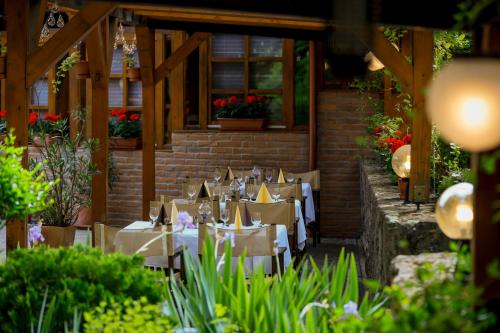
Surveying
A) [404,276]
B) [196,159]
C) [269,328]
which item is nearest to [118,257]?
[269,328]

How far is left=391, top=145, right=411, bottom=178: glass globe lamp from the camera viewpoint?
619cm

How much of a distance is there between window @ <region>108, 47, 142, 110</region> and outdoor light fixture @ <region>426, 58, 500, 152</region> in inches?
379

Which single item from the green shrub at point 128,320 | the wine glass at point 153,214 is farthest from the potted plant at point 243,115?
the green shrub at point 128,320

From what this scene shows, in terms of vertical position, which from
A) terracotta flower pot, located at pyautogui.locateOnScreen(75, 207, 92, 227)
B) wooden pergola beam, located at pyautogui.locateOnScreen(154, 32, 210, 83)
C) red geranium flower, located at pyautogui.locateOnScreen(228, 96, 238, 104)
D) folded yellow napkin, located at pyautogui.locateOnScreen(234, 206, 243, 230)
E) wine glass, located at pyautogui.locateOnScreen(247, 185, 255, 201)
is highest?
wooden pergola beam, located at pyautogui.locateOnScreen(154, 32, 210, 83)

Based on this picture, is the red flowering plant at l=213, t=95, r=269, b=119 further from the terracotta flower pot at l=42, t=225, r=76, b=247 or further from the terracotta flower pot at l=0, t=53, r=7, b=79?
the terracotta flower pot at l=0, t=53, r=7, b=79

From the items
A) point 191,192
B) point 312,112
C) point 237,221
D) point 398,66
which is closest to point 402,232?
point 398,66

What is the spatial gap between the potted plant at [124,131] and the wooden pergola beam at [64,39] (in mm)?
5216

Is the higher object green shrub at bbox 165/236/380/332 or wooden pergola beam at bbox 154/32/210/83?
wooden pergola beam at bbox 154/32/210/83

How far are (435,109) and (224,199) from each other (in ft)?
19.0

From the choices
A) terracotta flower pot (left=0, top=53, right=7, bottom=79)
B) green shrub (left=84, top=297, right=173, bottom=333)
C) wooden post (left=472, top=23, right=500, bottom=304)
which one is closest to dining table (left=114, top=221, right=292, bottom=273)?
terracotta flower pot (left=0, top=53, right=7, bottom=79)

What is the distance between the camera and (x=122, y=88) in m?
12.0

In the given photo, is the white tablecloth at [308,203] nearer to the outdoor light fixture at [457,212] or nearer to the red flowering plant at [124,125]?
the red flowering plant at [124,125]

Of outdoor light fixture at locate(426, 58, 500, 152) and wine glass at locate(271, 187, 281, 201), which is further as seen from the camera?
wine glass at locate(271, 187, 281, 201)

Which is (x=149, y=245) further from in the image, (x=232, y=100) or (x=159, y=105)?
(x=159, y=105)
